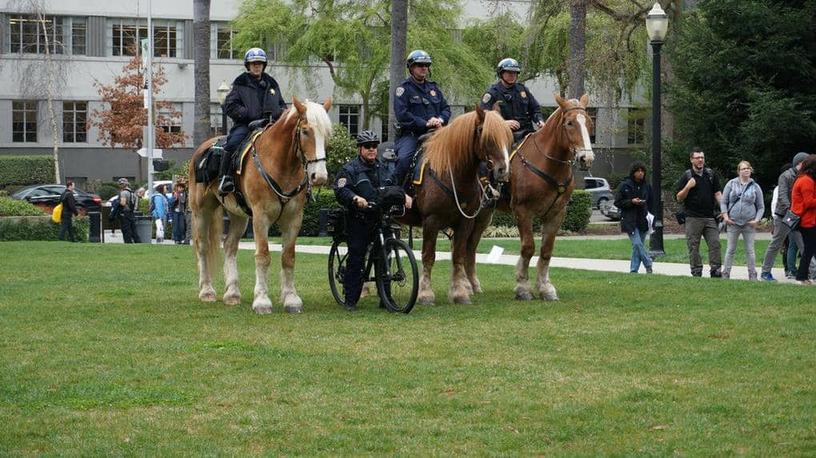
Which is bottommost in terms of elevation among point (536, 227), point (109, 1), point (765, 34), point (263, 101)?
point (536, 227)

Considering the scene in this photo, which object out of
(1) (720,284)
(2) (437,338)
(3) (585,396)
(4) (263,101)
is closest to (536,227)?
(1) (720,284)

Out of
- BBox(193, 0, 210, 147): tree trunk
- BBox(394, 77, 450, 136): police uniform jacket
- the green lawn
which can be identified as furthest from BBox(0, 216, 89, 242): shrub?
BBox(394, 77, 450, 136): police uniform jacket

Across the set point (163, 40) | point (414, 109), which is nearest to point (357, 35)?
point (163, 40)

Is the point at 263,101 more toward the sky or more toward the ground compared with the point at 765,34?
more toward the ground

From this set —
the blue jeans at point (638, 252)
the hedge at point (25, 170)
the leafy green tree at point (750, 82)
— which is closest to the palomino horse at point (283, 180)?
the blue jeans at point (638, 252)

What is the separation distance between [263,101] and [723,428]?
8.62 meters

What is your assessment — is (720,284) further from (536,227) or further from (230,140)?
(536,227)

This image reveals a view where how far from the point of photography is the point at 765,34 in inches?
1262

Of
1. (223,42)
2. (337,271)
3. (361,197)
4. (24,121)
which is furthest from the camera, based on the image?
(223,42)

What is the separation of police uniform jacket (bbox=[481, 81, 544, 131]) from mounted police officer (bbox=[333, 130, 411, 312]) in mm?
2332

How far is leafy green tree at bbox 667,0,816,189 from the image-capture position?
31.5 metres

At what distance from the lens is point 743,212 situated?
806 inches

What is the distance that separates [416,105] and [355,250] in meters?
2.21

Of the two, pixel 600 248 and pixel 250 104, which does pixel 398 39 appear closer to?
pixel 600 248
